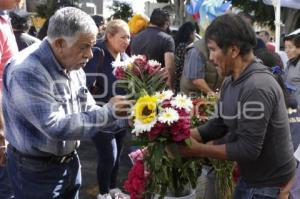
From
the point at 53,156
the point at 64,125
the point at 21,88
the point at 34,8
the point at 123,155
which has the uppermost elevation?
the point at 34,8

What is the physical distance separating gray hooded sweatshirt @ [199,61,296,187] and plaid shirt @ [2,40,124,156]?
62 centimetres

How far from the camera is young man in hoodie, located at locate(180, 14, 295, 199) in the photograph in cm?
187

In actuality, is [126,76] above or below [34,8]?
below

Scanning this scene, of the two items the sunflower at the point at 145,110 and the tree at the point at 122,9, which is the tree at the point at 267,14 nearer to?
the tree at the point at 122,9

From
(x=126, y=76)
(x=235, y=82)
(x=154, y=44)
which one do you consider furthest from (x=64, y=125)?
(x=154, y=44)

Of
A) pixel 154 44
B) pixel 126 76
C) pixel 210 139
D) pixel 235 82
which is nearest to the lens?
pixel 235 82

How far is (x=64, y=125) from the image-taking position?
1.93m

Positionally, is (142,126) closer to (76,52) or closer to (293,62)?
(76,52)

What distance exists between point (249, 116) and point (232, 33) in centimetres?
40

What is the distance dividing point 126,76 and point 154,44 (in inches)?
101

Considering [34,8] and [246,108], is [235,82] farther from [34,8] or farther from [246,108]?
[34,8]

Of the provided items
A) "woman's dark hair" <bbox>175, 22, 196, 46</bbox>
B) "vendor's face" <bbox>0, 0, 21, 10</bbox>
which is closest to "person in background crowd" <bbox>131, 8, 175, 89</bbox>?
"woman's dark hair" <bbox>175, 22, 196, 46</bbox>

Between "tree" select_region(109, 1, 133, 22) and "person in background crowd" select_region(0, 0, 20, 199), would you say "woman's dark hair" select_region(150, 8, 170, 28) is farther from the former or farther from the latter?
"tree" select_region(109, 1, 133, 22)

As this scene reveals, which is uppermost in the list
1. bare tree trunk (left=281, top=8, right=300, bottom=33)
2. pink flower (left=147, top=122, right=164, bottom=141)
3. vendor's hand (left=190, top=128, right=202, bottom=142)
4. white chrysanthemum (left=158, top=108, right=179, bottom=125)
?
bare tree trunk (left=281, top=8, right=300, bottom=33)
